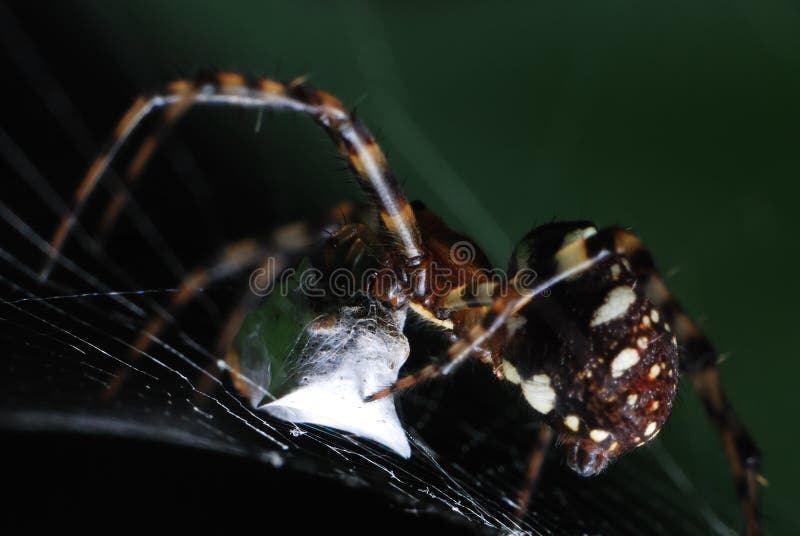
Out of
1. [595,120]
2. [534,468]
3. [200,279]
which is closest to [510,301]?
[534,468]

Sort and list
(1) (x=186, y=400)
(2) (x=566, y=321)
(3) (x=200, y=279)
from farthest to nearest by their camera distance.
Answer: (3) (x=200, y=279)
(2) (x=566, y=321)
(1) (x=186, y=400)

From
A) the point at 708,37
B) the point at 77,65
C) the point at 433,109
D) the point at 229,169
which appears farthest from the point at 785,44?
the point at 77,65

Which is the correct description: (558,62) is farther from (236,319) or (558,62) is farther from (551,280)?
(236,319)

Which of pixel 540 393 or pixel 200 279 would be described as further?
pixel 200 279

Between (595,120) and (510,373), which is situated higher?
(595,120)

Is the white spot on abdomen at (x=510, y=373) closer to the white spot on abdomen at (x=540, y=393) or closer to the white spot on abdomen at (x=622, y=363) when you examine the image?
the white spot on abdomen at (x=540, y=393)

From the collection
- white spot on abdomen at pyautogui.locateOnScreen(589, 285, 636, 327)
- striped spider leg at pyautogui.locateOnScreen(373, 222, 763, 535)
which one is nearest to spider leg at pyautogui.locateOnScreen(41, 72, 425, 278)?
striped spider leg at pyautogui.locateOnScreen(373, 222, 763, 535)

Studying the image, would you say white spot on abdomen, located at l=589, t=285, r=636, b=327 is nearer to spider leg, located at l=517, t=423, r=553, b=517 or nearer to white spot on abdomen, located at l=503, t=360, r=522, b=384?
white spot on abdomen, located at l=503, t=360, r=522, b=384

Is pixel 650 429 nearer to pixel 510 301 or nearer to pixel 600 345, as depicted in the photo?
pixel 600 345
